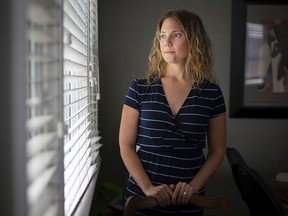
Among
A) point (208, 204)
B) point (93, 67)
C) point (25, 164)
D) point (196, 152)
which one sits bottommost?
point (208, 204)

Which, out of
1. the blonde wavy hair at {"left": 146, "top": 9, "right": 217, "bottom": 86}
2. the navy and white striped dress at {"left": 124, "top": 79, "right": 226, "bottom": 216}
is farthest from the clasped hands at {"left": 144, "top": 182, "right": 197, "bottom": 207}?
the blonde wavy hair at {"left": 146, "top": 9, "right": 217, "bottom": 86}

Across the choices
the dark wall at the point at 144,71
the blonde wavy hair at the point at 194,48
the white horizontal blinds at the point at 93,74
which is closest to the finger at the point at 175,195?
the blonde wavy hair at the point at 194,48

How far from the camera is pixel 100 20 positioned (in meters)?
2.13

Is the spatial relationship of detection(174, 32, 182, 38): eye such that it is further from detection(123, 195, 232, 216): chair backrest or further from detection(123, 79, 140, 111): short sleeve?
detection(123, 195, 232, 216): chair backrest

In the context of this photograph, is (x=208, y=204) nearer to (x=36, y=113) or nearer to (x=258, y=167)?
(x=36, y=113)

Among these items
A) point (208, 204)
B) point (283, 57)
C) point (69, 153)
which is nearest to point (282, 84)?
point (283, 57)

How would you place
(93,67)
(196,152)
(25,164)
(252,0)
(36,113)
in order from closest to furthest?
(25,164) < (36,113) < (196,152) < (93,67) < (252,0)

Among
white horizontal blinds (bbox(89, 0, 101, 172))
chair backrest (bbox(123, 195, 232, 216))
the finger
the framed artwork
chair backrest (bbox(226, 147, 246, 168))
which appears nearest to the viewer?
chair backrest (bbox(123, 195, 232, 216))

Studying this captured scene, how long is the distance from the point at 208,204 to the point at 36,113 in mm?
629

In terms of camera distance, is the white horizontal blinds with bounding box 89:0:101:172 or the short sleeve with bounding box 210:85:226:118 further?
the white horizontal blinds with bounding box 89:0:101:172

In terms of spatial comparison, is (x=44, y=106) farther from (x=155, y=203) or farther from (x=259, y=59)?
(x=259, y=59)

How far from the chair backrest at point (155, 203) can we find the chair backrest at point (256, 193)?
0.72ft

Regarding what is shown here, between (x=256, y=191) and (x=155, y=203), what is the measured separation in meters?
0.46

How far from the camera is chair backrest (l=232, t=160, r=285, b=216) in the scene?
3.98 feet
